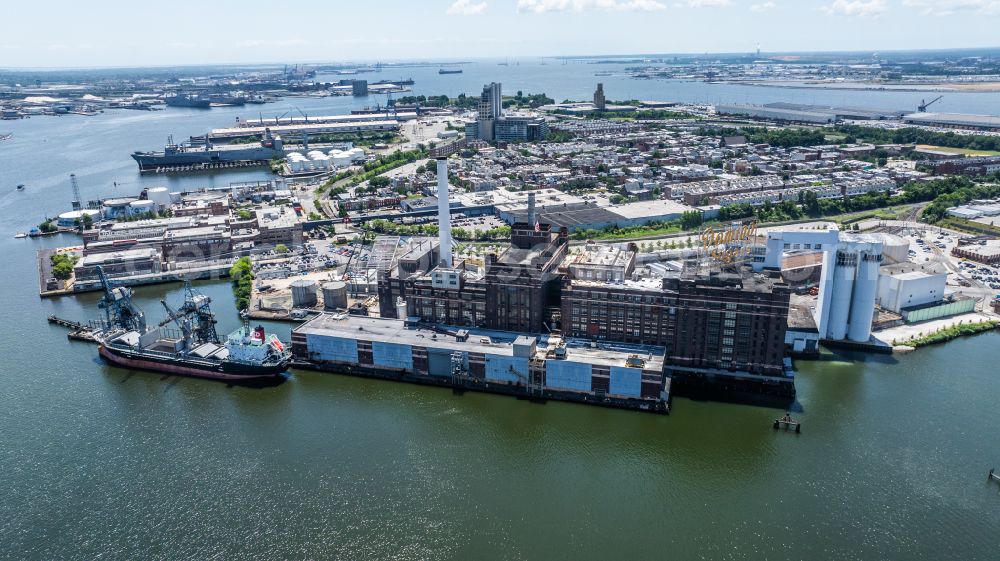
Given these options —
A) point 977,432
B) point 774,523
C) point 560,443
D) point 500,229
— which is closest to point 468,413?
point 560,443

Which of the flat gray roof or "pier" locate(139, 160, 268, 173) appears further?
"pier" locate(139, 160, 268, 173)

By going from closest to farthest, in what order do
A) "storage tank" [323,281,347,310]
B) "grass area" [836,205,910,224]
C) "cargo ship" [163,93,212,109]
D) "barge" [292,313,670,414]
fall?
1. "barge" [292,313,670,414]
2. "storage tank" [323,281,347,310]
3. "grass area" [836,205,910,224]
4. "cargo ship" [163,93,212,109]

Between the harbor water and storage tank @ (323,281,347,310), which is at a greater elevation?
storage tank @ (323,281,347,310)

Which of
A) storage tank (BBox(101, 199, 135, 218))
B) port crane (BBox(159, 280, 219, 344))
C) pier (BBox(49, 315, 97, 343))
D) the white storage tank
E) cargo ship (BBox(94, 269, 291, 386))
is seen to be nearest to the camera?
cargo ship (BBox(94, 269, 291, 386))

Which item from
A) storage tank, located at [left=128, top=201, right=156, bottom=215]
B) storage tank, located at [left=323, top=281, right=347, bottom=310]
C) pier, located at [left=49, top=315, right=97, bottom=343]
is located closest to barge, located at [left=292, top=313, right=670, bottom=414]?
storage tank, located at [left=323, top=281, right=347, bottom=310]

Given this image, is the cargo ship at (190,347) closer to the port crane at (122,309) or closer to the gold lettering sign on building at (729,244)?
the port crane at (122,309)

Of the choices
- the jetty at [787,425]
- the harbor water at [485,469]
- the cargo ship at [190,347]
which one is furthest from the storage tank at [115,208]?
the jetty at [787,425]

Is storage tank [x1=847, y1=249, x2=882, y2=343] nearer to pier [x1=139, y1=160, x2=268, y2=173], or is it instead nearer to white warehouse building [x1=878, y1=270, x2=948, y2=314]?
white warehouse building [x1=878, y1=270, x2=948, y2=314]
